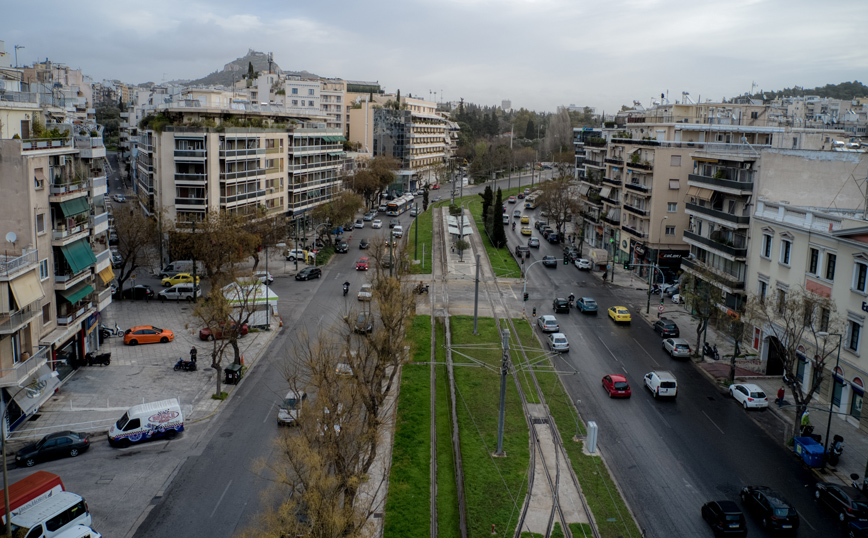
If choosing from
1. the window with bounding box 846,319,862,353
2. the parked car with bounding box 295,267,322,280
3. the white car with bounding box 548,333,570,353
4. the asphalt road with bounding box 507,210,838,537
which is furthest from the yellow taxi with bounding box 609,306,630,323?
the parked car with bounding box 295,267,322,280

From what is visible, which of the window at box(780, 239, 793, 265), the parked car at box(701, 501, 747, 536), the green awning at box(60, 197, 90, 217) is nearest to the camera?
the parked car at box(701, 501, 747, 536)

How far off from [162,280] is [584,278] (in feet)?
117

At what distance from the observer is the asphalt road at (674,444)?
78.9ft

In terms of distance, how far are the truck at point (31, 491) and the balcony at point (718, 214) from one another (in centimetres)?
4008

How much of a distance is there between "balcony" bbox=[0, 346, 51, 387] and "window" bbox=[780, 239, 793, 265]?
3597 cm

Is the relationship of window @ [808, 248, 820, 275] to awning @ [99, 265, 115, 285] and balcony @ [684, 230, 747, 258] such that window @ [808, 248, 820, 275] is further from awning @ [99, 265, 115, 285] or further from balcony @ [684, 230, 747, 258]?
awning @ [99, 265, 115, 285]

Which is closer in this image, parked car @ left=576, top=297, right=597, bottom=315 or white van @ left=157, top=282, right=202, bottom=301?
parked car @ left=576, top=297, right=597, bottom=315

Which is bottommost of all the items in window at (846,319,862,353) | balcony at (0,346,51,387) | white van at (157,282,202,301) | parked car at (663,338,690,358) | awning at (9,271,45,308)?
parked car at (663,338,690,358)

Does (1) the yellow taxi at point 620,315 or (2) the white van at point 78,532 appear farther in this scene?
(1) the yellow taxi at point 620,315

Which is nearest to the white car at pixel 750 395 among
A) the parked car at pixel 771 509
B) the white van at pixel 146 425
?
the parked car at pixel 771 509

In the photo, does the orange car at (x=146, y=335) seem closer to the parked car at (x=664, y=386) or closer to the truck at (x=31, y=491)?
the truck at (x=31, y=491)

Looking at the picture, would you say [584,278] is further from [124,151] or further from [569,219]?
[124,151]

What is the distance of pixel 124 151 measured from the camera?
5276 inches

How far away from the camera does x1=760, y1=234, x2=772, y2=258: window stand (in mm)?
39125
